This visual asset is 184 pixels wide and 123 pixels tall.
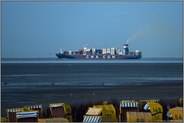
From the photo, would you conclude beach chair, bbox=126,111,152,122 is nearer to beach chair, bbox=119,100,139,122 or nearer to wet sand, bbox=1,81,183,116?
beach chair, bbox=119,100,139,122

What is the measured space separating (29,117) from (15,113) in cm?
30

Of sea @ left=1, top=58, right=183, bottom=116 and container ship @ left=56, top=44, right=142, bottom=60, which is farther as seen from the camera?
container ship @ left=56, top=44, right=142, bottom=60

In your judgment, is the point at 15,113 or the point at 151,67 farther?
the point at 151,67

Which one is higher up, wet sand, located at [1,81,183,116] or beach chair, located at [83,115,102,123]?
beach chair, located at [83,115,102,123]

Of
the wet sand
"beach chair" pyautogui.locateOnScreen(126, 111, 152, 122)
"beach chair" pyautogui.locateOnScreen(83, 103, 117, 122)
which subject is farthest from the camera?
the wet sand

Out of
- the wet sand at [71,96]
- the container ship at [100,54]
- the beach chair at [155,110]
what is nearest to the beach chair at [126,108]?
the beach chair at [155,110]

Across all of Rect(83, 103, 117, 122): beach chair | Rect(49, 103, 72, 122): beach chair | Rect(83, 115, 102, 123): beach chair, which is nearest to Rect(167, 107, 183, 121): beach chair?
Rect(83, 103, 117, 122): beach chair

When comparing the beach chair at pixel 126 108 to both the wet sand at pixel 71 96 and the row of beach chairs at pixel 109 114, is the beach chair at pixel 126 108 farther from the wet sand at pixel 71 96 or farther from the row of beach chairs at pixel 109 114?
the wet sand at pixel 71 96

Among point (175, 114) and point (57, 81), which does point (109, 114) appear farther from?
point (57, 81)

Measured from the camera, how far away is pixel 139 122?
4.39 m

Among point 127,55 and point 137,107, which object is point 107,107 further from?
point 127,55

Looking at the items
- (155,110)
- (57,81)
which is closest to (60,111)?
(155,110)

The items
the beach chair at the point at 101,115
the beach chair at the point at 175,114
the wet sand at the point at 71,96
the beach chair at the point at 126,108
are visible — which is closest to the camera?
the beach chair at the point at 175,114

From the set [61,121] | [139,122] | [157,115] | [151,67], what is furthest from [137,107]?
[151,67]
